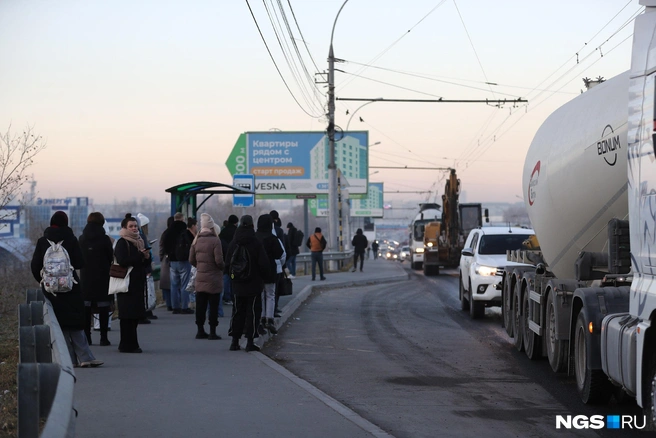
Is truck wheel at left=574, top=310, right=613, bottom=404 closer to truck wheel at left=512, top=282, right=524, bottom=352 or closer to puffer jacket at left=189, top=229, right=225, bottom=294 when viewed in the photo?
truck wheel at left=512, top=282, right=524, bottom=352

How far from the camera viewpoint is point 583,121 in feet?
33.5

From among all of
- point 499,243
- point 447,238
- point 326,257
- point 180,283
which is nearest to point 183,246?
point 180,283

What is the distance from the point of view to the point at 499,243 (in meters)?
19.7

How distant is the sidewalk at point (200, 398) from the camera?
284 inches

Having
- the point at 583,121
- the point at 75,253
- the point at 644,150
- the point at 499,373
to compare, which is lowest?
the point at 499,373

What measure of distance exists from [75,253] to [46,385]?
5600 mm

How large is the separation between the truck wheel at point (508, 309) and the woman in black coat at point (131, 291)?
5709 millimetres

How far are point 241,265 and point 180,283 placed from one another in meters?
5.33

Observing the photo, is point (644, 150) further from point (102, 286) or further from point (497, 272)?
point (497, 272)

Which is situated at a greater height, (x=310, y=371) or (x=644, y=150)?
(x=644, y=150)

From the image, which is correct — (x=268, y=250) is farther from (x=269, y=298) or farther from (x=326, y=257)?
(x=326, y=257)

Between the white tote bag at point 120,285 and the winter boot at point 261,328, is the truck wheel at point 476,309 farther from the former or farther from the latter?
the white tote bag at point 120,285

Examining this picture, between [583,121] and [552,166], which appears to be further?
[552,166]

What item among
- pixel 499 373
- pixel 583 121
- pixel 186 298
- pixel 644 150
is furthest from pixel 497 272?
pixel 644 150
